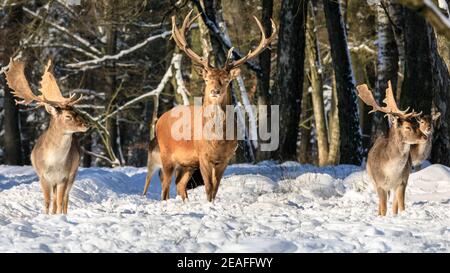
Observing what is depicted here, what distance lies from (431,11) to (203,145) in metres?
4.60

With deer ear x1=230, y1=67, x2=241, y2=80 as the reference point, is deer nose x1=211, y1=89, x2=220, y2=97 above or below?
below

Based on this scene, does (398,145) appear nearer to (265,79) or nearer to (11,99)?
(265,79)

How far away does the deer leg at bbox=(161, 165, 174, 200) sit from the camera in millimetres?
13953

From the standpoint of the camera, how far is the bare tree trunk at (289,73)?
19812 mm

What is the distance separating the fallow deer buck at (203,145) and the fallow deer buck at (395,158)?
240cm

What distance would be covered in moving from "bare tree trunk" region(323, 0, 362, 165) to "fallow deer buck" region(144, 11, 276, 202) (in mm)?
5528

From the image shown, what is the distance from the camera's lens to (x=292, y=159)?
20172 millimetres

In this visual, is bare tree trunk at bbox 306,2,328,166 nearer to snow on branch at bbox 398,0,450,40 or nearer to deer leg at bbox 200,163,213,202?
deer leg at bbox 200,163,213,202

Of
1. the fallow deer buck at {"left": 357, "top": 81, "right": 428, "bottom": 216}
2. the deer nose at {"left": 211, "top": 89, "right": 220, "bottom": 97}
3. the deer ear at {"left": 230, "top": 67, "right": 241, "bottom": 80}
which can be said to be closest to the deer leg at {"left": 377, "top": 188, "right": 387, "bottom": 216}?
the fallow deer buck at {"left": 357, "top": 81, "right": 428, "bottom": 216}

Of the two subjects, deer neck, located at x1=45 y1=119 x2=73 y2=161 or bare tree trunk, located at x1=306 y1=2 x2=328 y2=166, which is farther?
bare tree trunk, located at x1=306 y1=2 x2=328 y2=166

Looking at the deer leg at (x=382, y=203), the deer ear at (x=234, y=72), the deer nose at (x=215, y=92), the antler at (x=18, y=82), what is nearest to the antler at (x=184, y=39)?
the deer ear at (x=234, y=72)

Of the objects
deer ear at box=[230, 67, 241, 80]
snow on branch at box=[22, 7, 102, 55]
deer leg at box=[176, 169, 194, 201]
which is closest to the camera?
deer ear at box=[230, 67, 241, 80]
